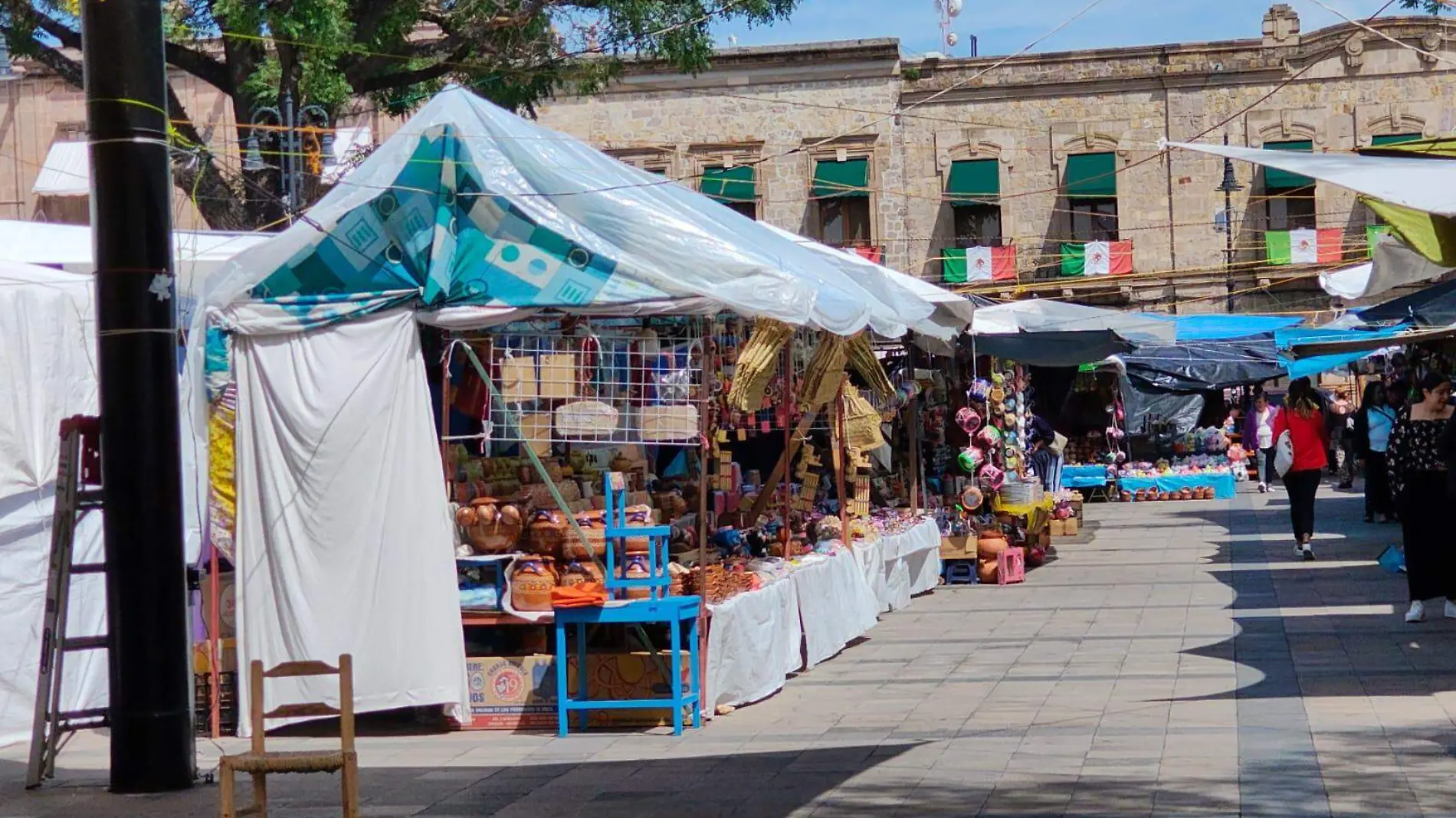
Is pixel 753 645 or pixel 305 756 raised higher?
pixel 305 756

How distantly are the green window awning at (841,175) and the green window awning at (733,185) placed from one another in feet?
4.41

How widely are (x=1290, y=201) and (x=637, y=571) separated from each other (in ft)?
98.3

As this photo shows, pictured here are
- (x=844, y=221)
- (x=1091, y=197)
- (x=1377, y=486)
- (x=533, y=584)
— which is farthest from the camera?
(x=844, y=221)

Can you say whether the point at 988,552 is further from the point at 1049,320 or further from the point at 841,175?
the point at 841,175

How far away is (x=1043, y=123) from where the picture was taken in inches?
1407

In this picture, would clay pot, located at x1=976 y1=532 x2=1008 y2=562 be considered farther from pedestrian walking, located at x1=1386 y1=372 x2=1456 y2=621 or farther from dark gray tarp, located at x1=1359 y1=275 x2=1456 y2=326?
pedestrian walking, located at x1=1386 y1=372 x2=1456 y2=621

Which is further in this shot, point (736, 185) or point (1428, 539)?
point (736, 185)

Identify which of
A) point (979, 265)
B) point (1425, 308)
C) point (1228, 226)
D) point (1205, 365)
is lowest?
point (1205, 365)

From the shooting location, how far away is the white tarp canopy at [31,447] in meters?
9.12

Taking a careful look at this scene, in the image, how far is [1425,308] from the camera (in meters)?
14.6

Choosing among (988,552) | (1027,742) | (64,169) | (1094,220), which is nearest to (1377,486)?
(988,552)

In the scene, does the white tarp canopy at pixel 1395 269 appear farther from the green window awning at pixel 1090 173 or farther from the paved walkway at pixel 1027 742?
the green window awning at pixel 1090 173

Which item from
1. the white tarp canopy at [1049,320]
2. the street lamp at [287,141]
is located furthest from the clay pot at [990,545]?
the street lamp at [287,141]

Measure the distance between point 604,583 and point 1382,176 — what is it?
13.6 feet
